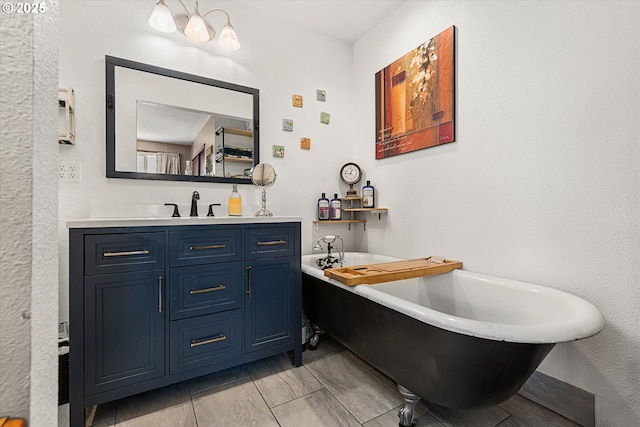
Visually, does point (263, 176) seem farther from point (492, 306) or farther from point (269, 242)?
point (492, 306)

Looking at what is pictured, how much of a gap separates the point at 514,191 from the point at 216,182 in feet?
6.44

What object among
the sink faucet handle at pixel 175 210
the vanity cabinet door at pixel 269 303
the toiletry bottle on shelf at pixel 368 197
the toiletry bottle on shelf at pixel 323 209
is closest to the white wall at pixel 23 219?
the vanity cabinet door at pixel 269 303

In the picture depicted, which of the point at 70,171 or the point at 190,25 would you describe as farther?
the point at 190,25

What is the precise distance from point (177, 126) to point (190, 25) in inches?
26.2

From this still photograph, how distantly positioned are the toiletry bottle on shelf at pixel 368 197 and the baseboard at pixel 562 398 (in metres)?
1.58

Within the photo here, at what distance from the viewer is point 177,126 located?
199 centimetres

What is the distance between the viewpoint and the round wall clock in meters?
2.70

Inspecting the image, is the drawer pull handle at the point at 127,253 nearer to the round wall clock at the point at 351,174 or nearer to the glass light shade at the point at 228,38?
the glass light shade at the point at 228,38

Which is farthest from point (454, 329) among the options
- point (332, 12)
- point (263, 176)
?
point (332, 12)

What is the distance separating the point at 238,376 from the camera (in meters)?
1.71

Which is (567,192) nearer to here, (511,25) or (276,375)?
(511,25)

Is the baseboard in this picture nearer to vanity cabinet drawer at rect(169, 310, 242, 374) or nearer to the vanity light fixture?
vanity cabinet drawer at rect(169, 310, 242, 374)

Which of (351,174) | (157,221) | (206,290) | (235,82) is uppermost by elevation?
(235,82)

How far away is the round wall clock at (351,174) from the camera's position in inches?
106
